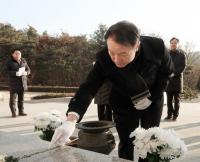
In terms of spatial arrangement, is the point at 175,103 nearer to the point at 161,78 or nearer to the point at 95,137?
the point at 95,137

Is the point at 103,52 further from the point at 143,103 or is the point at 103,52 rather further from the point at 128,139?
the point at 128,139

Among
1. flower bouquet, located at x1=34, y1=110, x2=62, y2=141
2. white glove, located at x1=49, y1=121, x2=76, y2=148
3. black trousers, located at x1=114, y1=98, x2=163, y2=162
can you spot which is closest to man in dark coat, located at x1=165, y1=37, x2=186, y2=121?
flower bouquet, located at x1=34, y1=110, x2=62, y2=141

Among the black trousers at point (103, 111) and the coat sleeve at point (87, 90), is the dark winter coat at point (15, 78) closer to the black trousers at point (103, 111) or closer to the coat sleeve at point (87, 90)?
the black trousers at point (103, 111)

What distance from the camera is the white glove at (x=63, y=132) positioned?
294cm

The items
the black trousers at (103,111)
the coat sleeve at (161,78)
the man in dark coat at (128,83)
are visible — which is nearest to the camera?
the man in dark coat at (128,83)

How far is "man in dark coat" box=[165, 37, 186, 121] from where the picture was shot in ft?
28.0

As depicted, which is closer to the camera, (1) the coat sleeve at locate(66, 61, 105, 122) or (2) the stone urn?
(1) the coat sleeve at locate(66, 61, 105, 122)

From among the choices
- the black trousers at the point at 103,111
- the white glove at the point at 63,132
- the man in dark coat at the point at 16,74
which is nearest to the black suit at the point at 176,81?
the black trousers at the point at 103,111

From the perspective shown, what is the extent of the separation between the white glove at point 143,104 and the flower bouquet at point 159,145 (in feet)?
0.98

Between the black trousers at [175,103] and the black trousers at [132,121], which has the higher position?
the black trousers at [132,121]

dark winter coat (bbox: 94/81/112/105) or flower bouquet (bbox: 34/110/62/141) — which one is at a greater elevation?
flower bouquet (bbox: 34/110/62/141)

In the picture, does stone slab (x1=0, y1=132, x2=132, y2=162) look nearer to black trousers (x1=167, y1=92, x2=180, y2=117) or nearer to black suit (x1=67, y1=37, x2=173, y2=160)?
black suit (x1=67, y1=37, x2=173, y2=160)

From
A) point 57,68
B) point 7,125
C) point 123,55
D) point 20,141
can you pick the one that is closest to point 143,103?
point 123,55

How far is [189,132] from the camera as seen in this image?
24.3 ft
